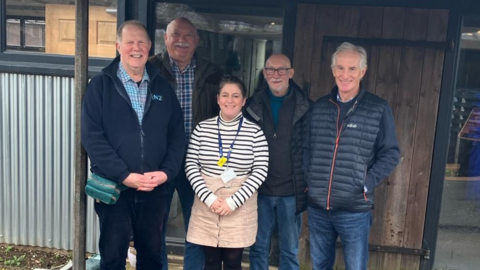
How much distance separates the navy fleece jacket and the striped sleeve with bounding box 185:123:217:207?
3.9 inches

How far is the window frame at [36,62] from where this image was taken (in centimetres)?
412

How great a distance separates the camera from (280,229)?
10.4 feet

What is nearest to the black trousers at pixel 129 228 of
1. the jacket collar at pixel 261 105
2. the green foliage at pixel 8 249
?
the jacket collar at pixel 261 105

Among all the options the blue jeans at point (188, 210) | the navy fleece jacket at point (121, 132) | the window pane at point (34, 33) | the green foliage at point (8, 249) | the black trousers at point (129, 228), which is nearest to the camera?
the navy fleece jacket at point (121, 132)

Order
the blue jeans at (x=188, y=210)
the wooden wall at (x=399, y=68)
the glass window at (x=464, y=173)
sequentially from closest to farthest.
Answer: the blue jeans at (x=188, y=210)
the wooden wall at (x=399, y=68)
the glass window at (x=464, y=173)

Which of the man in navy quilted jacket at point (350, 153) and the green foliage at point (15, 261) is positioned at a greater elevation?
the man in navy quilted jacket at point (350, 153)

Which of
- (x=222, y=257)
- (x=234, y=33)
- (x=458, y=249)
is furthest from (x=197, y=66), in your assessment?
(x=458, y=249)

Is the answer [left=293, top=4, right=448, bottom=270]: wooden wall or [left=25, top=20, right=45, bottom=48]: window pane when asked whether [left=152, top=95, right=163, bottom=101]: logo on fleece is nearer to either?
[left=293, top=4, right=448, bottom=270]: wooden wall

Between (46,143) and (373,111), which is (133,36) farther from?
(46,143)

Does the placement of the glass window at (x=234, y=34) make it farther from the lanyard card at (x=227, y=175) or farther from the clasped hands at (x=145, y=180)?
the clasped hands at (x=145, y=180)

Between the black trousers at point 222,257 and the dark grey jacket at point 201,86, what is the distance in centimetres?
85

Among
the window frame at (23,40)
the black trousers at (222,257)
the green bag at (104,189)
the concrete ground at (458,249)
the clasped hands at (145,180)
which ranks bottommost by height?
the concrete ground at (458,249)

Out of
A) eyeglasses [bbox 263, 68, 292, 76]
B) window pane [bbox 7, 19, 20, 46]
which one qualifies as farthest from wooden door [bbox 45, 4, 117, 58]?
eyeglasses [bbox 263, 68, 292, 76]

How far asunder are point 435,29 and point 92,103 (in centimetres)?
273
